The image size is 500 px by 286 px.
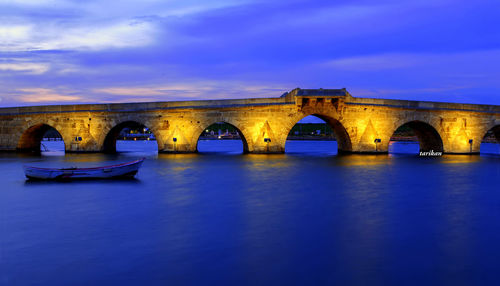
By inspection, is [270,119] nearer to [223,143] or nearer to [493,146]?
[223,143]

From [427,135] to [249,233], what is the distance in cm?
3645

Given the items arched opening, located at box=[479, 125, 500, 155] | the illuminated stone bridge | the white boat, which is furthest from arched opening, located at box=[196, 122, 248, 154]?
arched opening, located at box=[479, 125, 500, 155]

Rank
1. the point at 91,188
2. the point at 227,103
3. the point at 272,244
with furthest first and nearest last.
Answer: the point at 227,103 → the point at 91,188 → the point at 272,244

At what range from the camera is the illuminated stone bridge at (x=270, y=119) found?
118ft

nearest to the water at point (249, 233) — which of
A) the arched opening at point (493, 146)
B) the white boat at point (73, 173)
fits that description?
the white boat at point (73, 173)

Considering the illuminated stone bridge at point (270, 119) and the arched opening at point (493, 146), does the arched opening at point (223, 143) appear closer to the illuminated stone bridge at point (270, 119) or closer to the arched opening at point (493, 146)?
the illuminated stone bridge at point (270, 119)

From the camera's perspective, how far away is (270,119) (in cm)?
3606

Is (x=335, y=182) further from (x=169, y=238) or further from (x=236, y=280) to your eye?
(x=236, y=280)

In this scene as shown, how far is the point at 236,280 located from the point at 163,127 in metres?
31.0

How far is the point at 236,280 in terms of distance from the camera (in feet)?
27.0

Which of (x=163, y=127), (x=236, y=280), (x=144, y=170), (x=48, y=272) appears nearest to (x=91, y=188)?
(x=144, y=170)

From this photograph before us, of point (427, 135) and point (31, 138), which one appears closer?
point (427, 135)

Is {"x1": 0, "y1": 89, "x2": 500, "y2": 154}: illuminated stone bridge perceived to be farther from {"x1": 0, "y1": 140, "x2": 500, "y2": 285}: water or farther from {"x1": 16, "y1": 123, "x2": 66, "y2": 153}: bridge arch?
{"x1": 0, "y1": 140, "x2": 500, "y2": 285}: water

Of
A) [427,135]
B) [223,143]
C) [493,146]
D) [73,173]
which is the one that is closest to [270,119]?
[427,135]
